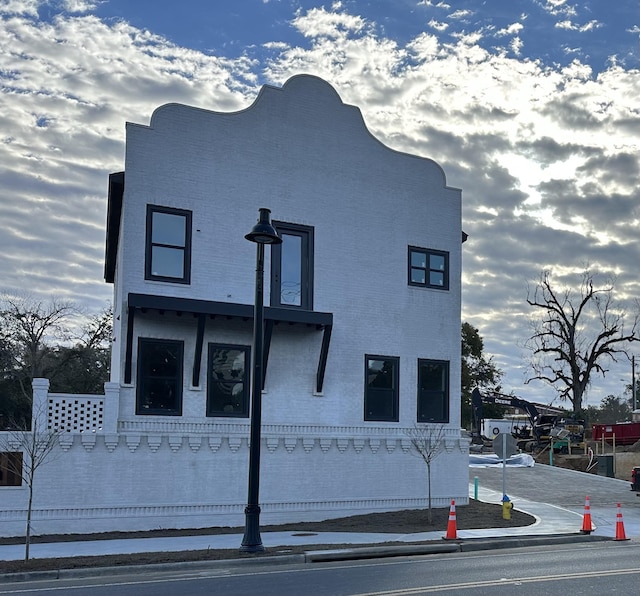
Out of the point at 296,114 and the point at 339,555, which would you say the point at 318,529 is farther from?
the point at 296,114

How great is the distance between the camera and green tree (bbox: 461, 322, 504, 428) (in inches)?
2594

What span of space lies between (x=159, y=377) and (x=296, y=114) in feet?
27.8

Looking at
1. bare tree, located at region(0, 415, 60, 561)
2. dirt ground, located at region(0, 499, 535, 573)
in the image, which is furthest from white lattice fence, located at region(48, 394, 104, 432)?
dirt ground, located at region(0, 499, 535, 573)

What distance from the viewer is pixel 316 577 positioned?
13.6 meters

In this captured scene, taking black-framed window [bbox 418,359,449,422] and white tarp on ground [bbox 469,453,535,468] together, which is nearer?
black-framed window [bbox 418,359,449,422]

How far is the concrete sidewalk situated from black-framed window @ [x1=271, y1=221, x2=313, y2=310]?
6562 mm

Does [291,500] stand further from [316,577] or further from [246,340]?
[316,577]

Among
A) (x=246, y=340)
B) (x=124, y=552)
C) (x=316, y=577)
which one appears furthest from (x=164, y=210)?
(x=316, y=577)

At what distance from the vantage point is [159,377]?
859 inches

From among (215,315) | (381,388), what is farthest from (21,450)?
(381,388)

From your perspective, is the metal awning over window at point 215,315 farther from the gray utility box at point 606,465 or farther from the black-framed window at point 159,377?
the gray utility box at point 606,465

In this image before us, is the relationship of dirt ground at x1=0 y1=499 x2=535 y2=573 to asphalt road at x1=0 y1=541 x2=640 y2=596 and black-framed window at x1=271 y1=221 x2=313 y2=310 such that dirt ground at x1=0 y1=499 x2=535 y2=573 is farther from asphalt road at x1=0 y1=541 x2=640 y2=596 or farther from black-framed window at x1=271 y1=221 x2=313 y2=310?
black-framed window at x1=271 y1=221 x2=313 y2=310

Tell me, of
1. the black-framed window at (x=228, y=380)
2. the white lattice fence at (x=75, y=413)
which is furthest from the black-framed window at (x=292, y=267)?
the white lattice fence at (x=75, y=413)

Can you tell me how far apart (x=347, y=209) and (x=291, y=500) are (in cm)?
839
